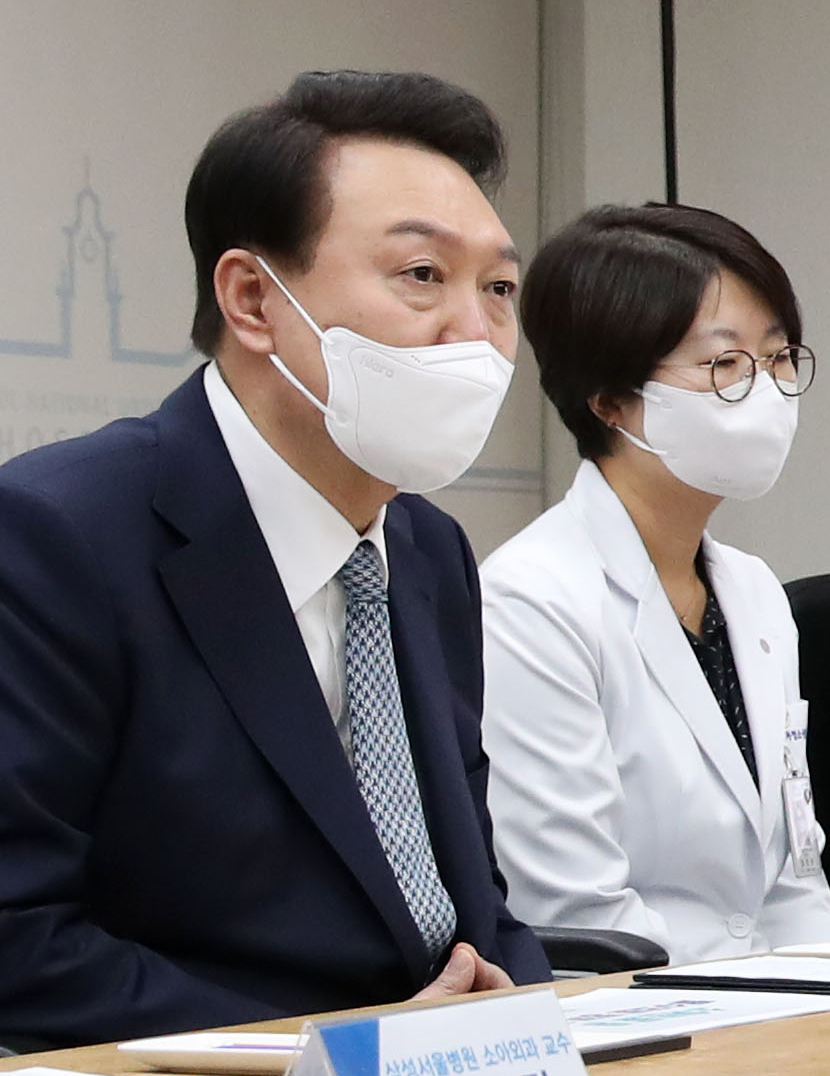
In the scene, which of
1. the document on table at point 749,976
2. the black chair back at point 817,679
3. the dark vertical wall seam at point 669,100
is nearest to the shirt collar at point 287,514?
the document on table at point 749,976

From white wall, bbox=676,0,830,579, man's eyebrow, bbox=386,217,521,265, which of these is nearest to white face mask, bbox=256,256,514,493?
man's eyebrow, bbox=386,217,521,265

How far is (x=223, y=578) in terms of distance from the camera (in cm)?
158

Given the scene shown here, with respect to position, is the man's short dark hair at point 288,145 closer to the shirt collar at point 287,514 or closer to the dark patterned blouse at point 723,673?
the shirt collar at point 287,514

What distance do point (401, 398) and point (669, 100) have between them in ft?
8.89

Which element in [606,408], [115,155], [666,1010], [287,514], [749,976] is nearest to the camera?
[666,1010]

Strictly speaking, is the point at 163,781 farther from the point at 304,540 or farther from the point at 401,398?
the point at 401,398

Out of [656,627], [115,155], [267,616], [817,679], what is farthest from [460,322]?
[115,155]

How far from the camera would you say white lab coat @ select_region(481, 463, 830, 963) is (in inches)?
89.4

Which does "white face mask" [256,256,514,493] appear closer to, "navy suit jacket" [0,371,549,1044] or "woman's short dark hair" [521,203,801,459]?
"navy suit jacket" [0,371,549,1044]

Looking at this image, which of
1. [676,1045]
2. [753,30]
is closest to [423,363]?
[676,1045]

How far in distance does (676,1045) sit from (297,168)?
0.99 meters

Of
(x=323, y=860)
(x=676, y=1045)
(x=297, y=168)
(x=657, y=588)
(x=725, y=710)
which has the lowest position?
(x=725, y=710)

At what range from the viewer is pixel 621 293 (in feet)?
8.44

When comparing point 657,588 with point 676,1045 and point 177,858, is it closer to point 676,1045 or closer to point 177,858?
point 177,858
